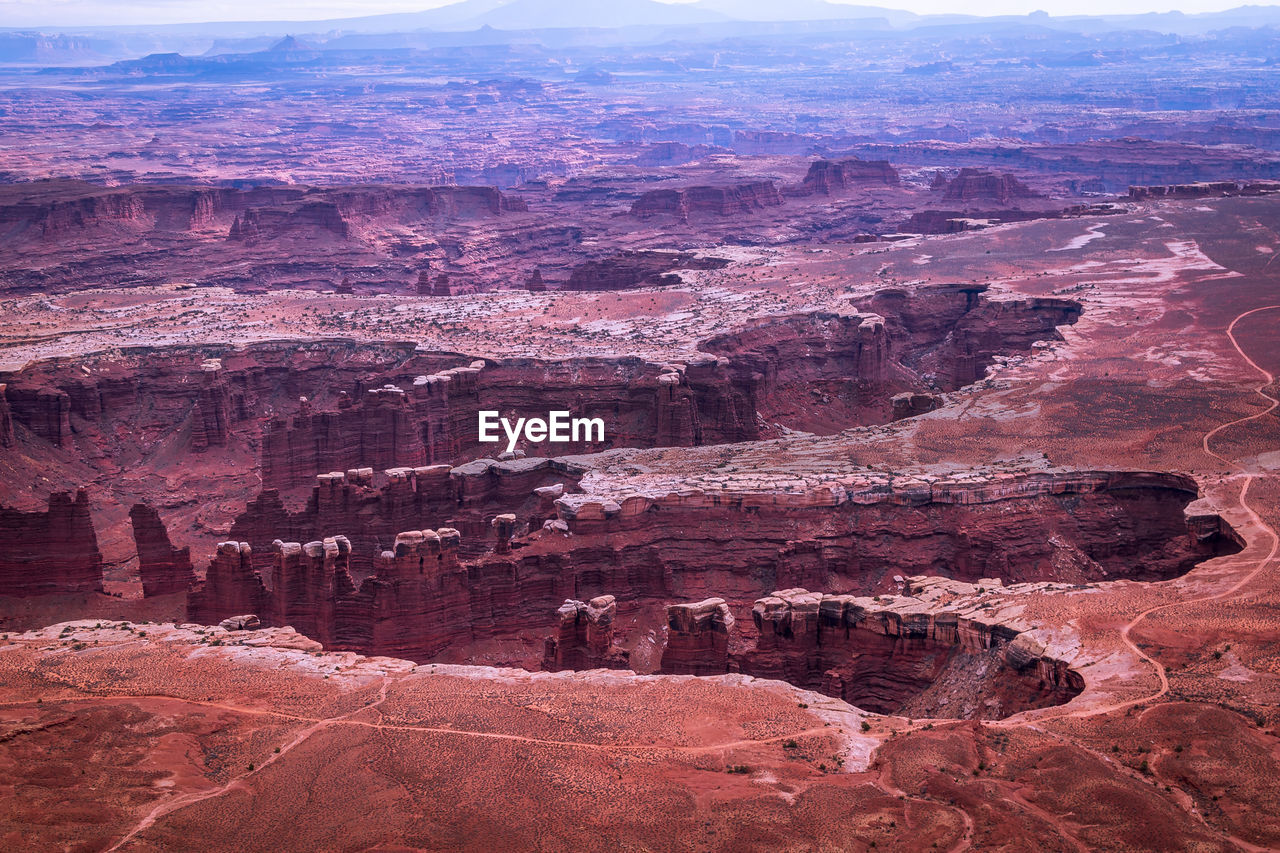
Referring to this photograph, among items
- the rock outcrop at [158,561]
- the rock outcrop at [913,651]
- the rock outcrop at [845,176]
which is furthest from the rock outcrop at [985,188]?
the rock outcrop at [913,651]

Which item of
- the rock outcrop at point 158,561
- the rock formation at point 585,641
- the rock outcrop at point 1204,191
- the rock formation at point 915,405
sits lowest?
the rock outcrop at point 158,561

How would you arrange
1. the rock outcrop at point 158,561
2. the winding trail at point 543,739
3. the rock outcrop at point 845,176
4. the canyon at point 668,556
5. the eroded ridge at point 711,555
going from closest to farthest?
the winding trail at point 543,739, the canyon at point 668,556, the eroded ridge at point 711,555, the rock outcrop at point 158,561, the rock outcrop at point 845,176

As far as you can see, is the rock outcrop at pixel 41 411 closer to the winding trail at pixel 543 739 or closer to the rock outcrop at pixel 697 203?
the winding trail at pixel 543 739

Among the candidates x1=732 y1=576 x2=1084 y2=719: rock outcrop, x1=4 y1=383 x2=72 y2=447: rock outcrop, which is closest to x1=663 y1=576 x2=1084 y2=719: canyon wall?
x1=732 y1=576 x2=1084 y2=719: rock outcrop

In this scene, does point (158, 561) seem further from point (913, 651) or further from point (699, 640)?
point (913, 651)

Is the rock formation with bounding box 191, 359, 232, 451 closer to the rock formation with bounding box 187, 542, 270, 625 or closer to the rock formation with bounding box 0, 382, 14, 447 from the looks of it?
the rock formation with bounding box 0, 382, 14, 447

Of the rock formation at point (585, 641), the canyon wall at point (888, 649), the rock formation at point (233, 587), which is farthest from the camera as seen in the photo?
the rock formation at point (233, 587)

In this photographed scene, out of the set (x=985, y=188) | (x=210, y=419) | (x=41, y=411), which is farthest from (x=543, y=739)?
(x=985, y=188)
